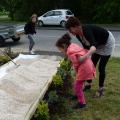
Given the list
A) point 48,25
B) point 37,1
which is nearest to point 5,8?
point 37,1

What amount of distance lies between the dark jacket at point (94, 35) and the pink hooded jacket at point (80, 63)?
203 mm

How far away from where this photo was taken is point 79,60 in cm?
632

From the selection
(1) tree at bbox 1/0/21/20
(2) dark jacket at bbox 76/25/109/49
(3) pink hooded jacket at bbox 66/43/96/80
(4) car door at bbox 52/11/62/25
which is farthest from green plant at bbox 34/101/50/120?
(1) tree at bbox 1/0/21/20

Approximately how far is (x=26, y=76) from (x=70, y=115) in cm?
184

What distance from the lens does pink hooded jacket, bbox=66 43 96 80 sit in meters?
6.30

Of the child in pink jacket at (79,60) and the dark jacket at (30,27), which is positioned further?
the dark jacket at (30,27)

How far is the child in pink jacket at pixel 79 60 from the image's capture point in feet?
20.5

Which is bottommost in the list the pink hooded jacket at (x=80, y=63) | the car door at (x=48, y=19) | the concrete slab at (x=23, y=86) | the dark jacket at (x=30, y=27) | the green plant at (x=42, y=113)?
the car door at (x=48, y=19)

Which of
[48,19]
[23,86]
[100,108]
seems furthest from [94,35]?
[48,19]

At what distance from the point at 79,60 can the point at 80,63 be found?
110 mm

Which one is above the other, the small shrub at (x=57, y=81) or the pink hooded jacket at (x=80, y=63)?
the pink hooded jacket at (x=80, y=63)

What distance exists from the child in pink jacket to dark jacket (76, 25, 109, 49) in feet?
0.65

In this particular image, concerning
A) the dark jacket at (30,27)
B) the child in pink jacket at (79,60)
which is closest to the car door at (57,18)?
the dark jacket at (30,27)

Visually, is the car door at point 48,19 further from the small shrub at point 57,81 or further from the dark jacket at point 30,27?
the small shrub at point 57,81
